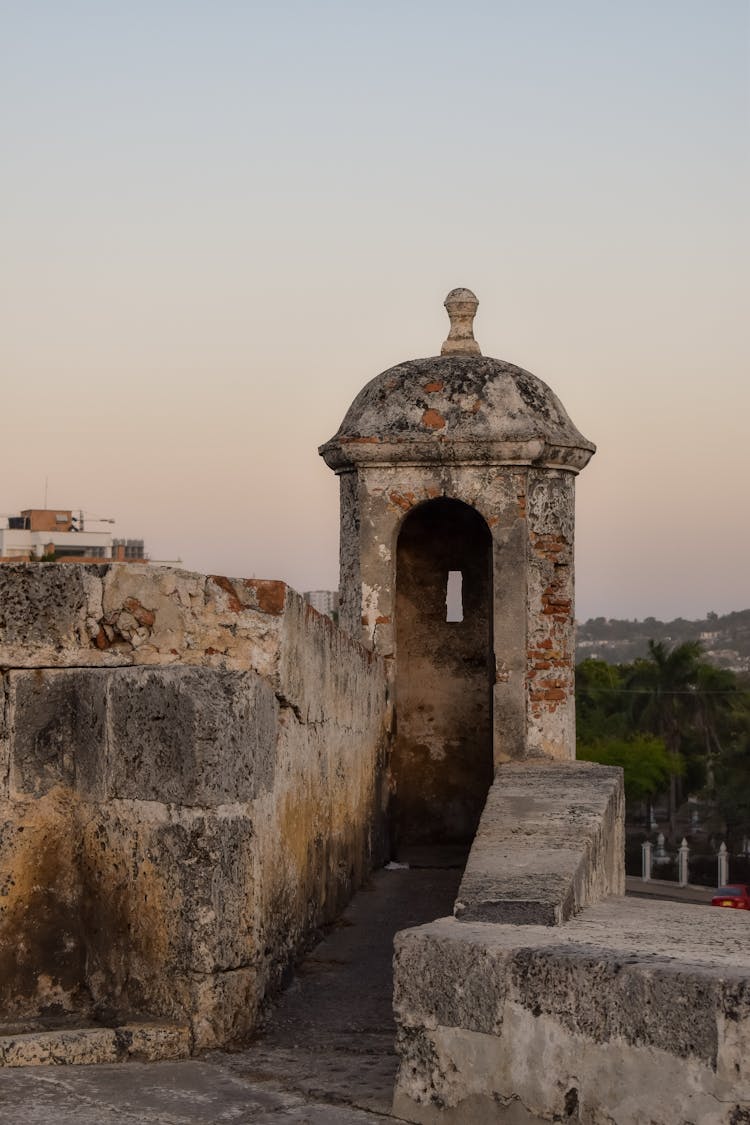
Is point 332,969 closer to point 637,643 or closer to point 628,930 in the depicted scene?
point 628,930

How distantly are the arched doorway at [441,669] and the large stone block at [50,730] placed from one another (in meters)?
5.16

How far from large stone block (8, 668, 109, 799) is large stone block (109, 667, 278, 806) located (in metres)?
0.12

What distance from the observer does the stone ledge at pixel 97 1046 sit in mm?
3957

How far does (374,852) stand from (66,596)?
3.81 m

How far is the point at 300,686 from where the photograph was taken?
16.2ft

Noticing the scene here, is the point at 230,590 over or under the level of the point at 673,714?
under

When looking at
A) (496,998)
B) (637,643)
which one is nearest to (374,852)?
(496,998)

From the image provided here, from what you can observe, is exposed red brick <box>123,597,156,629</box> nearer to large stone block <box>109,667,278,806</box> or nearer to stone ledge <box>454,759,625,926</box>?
large stone block <box>109,667,278,806</box>

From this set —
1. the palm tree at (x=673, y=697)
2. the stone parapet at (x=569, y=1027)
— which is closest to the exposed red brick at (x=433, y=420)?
the stone parapet at (x=569, y=1027)

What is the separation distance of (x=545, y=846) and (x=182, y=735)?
59.7 inches

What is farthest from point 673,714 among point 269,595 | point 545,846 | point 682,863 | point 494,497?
point 269,595

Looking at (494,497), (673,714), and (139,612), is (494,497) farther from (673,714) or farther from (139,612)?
(673,714)

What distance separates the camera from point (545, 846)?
5066mm

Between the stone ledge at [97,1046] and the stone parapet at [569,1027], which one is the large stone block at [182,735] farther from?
the stone parapet at [569,1027]
